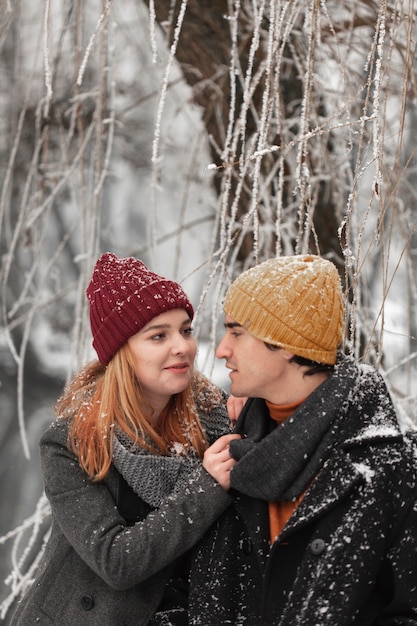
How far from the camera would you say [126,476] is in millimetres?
1586

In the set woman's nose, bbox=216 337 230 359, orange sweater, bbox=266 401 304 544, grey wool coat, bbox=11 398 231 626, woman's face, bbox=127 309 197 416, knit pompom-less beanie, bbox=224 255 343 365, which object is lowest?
grey wool coat, bbox=11 398 231 626

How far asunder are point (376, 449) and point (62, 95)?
4.46 metres

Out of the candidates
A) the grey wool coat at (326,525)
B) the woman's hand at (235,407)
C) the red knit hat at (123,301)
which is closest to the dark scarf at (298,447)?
the grey wool coat at (326,525)

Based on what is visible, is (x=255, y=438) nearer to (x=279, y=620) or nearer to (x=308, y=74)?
(x=279, y=620)

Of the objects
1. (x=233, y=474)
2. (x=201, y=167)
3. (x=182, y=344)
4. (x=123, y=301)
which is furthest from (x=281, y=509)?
(x=201, y=167)

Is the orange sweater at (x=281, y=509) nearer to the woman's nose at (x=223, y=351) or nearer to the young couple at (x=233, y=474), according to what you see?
the young couple at (x=233, y=474)

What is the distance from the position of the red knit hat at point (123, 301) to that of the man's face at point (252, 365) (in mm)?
241

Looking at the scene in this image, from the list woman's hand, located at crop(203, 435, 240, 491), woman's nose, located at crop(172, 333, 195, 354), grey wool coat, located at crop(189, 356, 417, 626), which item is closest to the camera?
grey wool coat, located at crop(189, 356, 417, 626)

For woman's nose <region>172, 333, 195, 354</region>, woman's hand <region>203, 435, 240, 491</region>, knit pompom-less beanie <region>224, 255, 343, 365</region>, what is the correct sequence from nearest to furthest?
knit pompom-less beanie <region>224, 255, 343, 365</region> < woman's hand <region>203, 435, 240, 491</region> < woman's nose <region>172, 333, 195, 354</region>

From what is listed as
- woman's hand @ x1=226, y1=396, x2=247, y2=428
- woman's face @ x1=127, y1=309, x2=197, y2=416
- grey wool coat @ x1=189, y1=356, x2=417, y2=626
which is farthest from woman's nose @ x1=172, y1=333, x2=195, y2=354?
grey wool coat @ x1=189, y1=356, x2=417, y2=626

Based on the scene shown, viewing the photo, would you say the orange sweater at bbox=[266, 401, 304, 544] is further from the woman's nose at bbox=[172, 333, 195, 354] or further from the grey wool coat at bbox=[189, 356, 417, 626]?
the woman's nose at bbox=[172, 333, 195, 354]

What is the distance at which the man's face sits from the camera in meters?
1.41

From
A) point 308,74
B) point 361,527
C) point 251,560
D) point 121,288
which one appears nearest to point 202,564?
point 251,560

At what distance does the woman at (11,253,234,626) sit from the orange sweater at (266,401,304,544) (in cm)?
9
